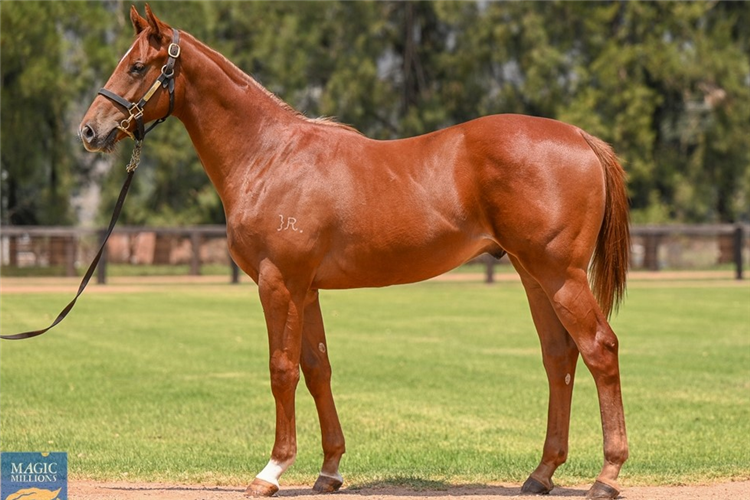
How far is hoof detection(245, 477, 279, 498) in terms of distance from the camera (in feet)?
22.3

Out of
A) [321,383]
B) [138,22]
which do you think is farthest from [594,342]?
[138,22]

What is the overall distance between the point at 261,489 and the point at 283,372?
76 cm

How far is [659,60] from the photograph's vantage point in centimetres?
4578

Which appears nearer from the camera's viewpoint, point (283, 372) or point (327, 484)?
point (283, 372)

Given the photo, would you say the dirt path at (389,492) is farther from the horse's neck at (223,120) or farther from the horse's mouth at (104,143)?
the horse's mouth at (104,143)

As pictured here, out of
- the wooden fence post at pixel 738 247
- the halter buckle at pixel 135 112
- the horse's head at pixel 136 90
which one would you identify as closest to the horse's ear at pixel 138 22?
the horse's head at pixel 136 90

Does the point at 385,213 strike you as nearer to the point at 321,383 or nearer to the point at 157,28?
the point at 321,383

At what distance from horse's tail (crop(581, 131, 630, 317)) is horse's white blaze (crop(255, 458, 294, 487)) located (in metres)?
2.40

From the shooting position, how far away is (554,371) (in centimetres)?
727

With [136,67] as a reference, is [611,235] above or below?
below

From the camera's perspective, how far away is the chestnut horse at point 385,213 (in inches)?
266

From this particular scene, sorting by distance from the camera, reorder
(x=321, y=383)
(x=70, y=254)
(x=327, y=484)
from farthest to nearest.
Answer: (x=70, y=254)
(x=321, y=383)
(x=327, y=484)

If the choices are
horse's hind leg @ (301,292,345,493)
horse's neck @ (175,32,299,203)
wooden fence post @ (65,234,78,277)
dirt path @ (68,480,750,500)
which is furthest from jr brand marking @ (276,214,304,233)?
wooden fence post @ (65,234,78,277)

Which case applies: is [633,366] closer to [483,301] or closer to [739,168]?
Result: [483,301]
